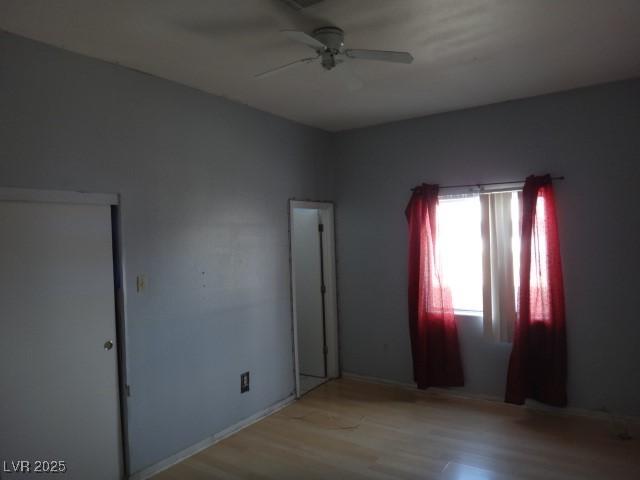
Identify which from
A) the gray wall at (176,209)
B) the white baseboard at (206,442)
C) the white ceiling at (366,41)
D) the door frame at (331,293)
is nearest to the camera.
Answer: the white ceiling at (366,41)

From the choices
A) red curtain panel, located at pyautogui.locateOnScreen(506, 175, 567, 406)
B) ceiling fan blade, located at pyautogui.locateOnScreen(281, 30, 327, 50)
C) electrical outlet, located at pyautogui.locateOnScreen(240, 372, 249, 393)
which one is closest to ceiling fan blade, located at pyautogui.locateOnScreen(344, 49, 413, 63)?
ceiling fan blade, located at pyautogui.locateOnScreen(281, 30, 327, 50)

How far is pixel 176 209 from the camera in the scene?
3.18 meters

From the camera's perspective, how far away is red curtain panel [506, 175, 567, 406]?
3.65 meters

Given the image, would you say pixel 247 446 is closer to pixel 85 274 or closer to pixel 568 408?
pixel 85 274

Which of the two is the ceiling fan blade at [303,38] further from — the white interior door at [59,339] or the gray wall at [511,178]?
the gray wall at [511,178]

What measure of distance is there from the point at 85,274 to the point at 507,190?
340 centimetres

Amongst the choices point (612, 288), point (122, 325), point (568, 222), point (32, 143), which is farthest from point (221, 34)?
point (612, 288)

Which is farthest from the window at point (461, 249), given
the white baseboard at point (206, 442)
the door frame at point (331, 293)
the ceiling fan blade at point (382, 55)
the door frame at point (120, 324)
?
the door frame at point (120, 324)

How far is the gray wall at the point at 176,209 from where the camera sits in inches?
97.6

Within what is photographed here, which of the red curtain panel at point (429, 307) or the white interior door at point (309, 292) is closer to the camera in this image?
the red curtain panel at point (429, 307)

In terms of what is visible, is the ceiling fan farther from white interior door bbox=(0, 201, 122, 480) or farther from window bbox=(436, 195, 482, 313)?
window bbox=(436, 195, 482, 313)

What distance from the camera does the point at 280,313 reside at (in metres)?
4.13

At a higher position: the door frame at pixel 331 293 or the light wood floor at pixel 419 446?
the door frame at pixel 331 293

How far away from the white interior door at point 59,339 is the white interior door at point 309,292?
94.7 inches
